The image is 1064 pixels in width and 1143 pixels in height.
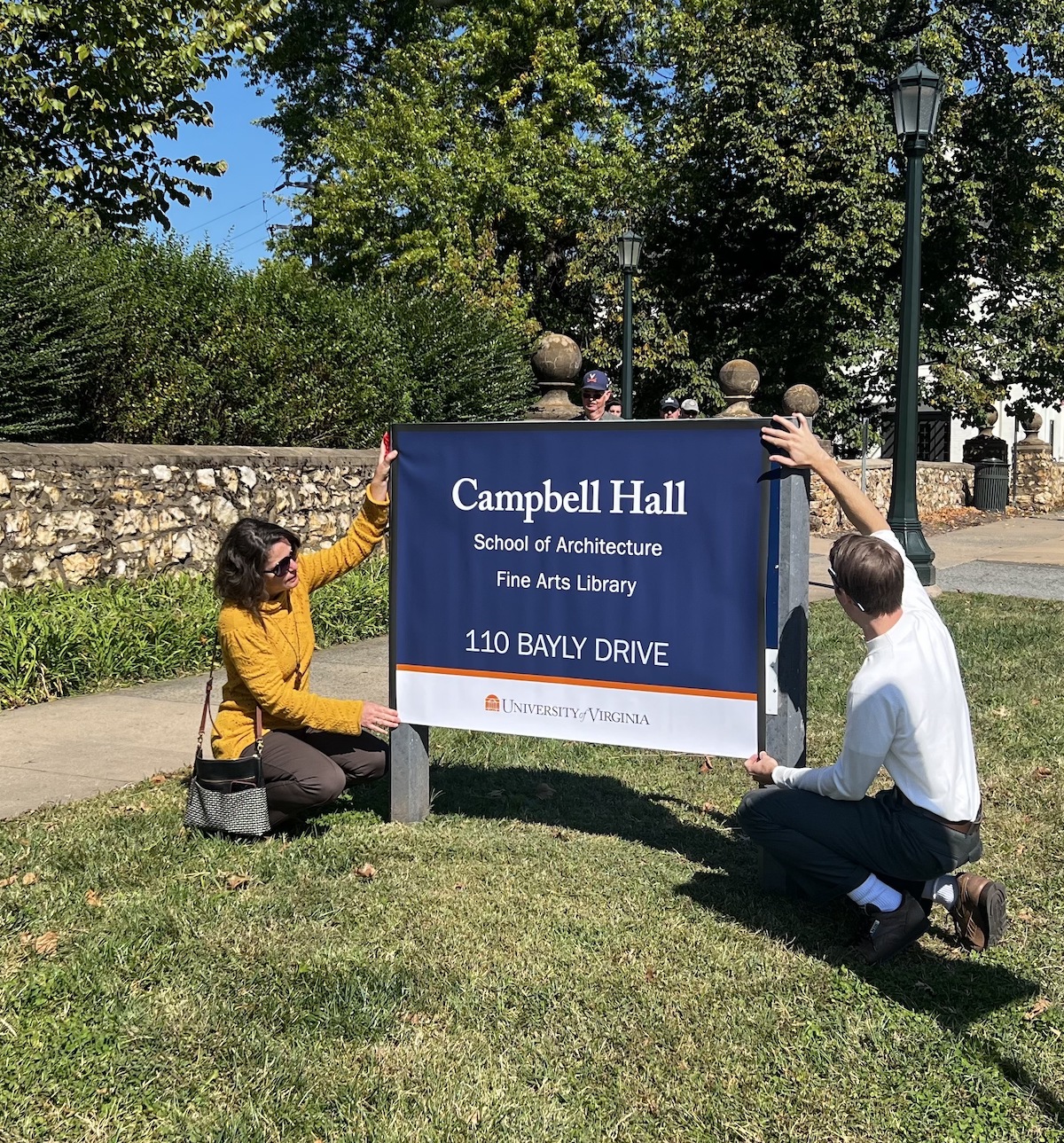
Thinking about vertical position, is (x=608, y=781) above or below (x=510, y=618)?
below

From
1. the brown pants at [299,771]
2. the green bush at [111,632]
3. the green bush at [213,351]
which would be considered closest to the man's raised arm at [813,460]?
the brown pants at [299,771]

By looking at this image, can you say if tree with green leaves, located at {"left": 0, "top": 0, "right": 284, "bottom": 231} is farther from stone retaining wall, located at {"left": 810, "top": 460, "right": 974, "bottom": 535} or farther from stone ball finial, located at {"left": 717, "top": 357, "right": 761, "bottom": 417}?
stone retaining wall, located at {"left": 810, "top": 460, "right": 974, "bottom": 535}

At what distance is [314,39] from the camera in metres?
29.3

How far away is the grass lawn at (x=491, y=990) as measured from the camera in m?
2.88

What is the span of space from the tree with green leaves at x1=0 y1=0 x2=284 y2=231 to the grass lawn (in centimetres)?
861

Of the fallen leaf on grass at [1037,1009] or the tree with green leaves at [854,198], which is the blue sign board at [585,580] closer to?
the fallen leaf on grass at [1037,1009]

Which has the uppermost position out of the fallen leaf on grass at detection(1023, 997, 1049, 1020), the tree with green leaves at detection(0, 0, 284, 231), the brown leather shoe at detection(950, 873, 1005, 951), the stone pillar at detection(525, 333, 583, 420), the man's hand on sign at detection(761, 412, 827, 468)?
the tree with green leaves at detection(0, 0, 284, 231)

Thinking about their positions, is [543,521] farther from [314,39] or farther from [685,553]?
[314,39]

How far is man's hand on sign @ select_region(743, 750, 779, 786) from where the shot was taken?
155 inches

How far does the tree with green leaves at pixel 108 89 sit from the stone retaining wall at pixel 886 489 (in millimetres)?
10040

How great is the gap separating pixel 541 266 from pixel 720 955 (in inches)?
854

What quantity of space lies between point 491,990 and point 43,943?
144 cm

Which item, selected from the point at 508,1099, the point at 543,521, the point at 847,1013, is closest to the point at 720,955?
the point at 847,1013

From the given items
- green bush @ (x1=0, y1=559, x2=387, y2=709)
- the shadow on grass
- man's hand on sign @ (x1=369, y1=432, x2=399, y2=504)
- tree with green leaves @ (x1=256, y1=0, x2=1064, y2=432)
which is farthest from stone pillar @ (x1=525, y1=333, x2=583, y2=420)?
tree with green leaves @ (x1=256, y1=0, x2=1064, y2=432)
